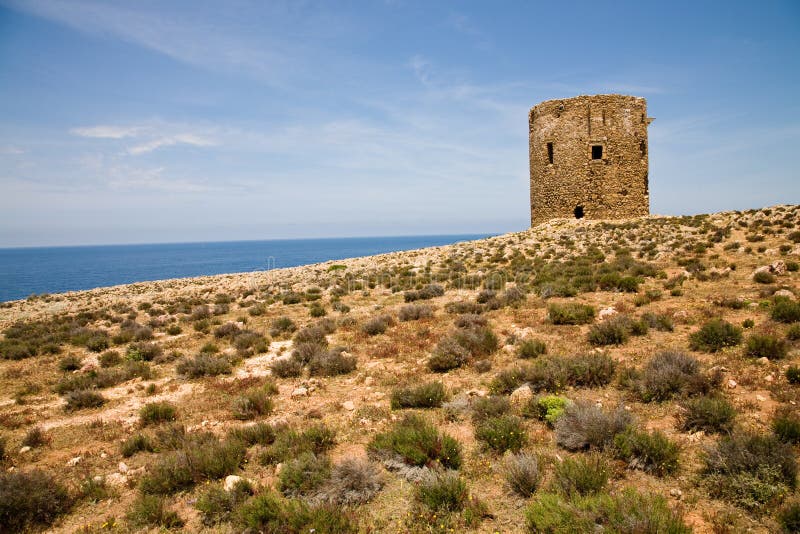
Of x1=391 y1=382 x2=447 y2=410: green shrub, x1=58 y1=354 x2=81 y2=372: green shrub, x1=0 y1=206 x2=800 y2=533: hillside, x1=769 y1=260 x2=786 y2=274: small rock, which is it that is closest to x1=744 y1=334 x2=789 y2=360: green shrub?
x1=0 y1=206 x2=800 y2=533: hillside

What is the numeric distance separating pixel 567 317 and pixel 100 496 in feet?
29.7

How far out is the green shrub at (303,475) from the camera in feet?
15.2

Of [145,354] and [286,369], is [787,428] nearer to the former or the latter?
[286,369]

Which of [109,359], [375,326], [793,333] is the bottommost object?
[109,359]

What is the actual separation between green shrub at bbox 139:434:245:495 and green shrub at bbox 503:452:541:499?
3.38 metres

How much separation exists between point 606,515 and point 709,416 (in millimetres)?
2336

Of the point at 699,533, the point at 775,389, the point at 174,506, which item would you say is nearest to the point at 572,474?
the point at 699,533

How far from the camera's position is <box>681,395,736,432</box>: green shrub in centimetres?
489

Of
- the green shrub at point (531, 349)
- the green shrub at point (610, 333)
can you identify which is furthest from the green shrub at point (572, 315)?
the green shrub at point (531, 349)

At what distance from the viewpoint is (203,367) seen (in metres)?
9.28

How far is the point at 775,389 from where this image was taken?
5492mm

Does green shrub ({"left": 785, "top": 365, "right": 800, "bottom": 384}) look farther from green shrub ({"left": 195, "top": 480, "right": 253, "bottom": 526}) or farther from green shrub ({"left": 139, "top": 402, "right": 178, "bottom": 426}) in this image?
green shrub ({"left": 139, "top": 402, "right": 178, "bottom": 426})

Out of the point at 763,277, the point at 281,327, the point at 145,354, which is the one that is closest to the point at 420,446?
the point at 281,327

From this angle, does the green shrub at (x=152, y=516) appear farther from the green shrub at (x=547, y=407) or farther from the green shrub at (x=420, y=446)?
the green shrub at (x=547, y=407)
